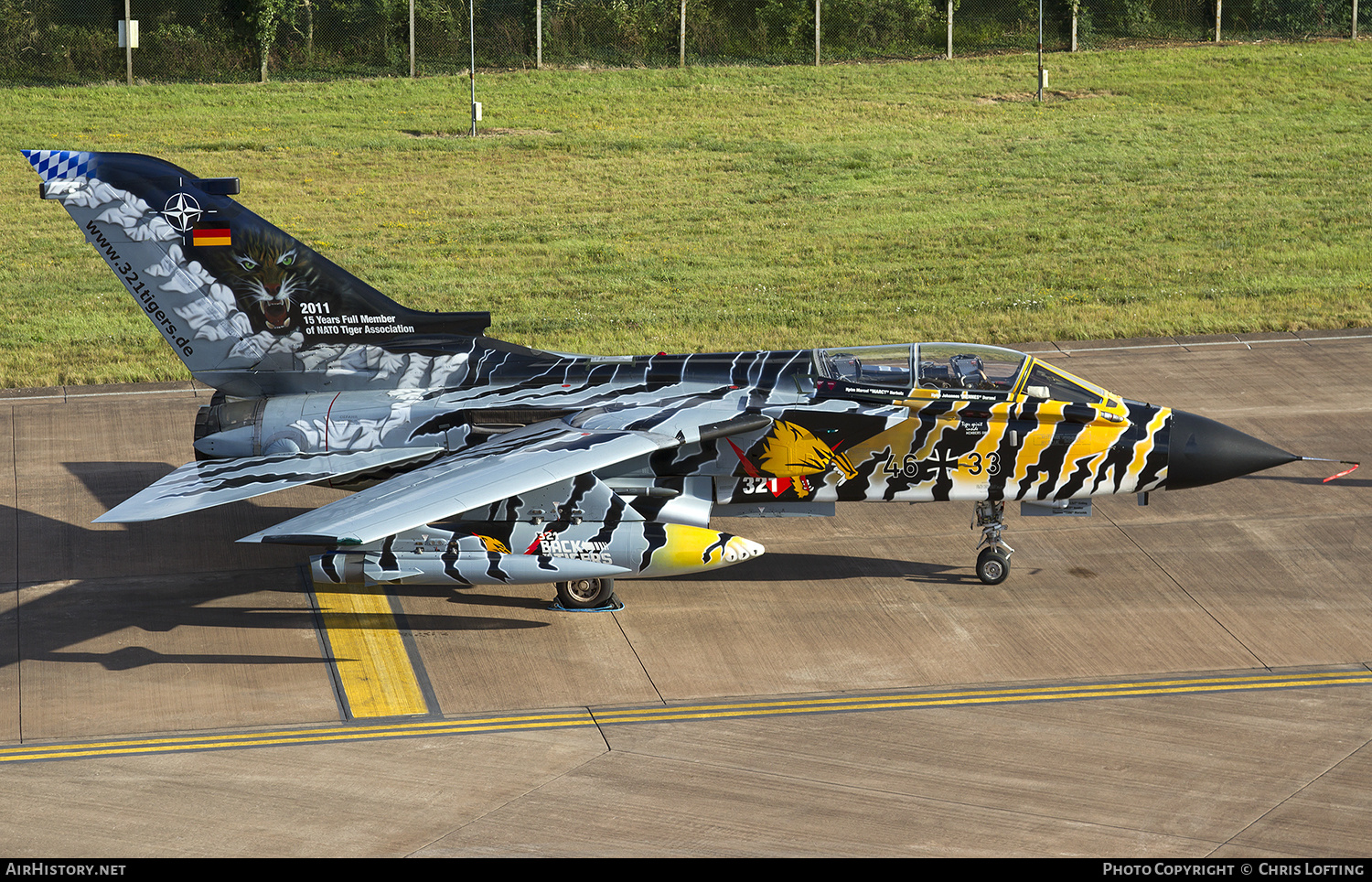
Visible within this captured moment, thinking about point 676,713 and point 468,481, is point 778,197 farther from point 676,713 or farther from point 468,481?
point 676,713

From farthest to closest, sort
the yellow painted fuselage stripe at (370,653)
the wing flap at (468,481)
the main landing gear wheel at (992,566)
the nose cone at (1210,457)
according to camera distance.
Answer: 1. the main landing gear wheel at (992,566)
2. the nose cone at (1210,457)
3. the yellow painted fuselage stripe at (370,653)
4. the wing flap at (468,481)

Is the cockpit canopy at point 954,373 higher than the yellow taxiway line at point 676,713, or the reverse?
the cockpit canopy at point 954,373

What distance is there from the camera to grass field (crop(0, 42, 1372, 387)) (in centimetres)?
2792

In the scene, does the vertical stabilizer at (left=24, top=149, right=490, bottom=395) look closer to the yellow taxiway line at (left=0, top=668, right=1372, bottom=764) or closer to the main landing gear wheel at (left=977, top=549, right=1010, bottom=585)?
the yellow taxiway line at (left=0, top=668, right=1372, bottom=764)

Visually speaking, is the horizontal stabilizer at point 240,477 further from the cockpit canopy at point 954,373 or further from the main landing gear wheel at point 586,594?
the cockpit canopy at point 954,373

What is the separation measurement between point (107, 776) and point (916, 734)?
22.5 feet

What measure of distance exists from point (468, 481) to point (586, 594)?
223 centimetres

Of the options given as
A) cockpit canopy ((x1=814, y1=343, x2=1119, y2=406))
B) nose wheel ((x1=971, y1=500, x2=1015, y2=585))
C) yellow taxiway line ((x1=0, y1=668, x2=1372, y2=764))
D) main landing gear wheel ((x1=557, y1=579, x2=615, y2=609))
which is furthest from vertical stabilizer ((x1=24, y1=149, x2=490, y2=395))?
nose wheel ((x1=971, y1=500, x2=1015, y2=585))

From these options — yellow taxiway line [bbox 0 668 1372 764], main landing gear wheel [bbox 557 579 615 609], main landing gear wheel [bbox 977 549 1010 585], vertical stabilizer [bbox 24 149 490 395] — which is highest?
vertical stabilizer [bbox 24 149 490 395]

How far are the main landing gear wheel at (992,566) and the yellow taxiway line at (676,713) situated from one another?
241 cm

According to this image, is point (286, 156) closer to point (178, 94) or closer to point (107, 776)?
point (178, 94)

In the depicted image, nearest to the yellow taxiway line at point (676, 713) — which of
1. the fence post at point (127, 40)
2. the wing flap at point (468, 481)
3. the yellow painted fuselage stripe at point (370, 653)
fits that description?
the yellow painted fuselage stripe at point (370, 653)

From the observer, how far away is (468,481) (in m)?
13.8

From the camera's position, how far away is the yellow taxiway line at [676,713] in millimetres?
12422
